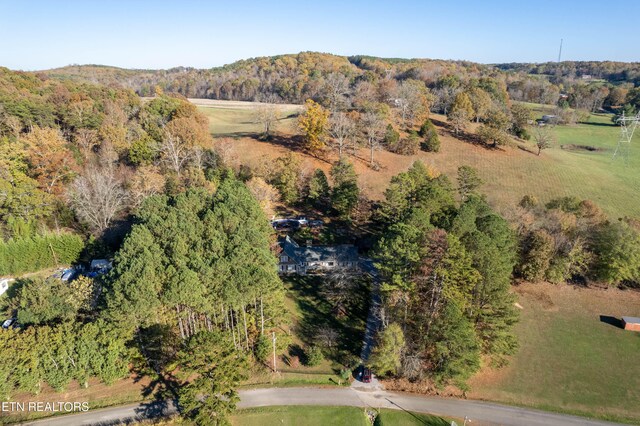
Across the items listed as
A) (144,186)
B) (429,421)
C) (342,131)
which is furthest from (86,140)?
(429,421)

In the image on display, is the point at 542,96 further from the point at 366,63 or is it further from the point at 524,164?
the point at 524,164

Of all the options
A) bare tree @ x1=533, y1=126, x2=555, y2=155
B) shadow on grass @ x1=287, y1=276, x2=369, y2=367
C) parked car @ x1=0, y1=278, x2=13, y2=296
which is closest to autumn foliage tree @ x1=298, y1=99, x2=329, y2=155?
shadow on grass @ x1=287, y1=276, x2=369, y2=367

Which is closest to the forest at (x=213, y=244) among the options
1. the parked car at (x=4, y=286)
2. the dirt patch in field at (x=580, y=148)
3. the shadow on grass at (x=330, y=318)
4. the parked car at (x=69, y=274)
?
the parked car at (x=4, y=286)

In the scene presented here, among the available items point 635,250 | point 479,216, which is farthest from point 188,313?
point 635,250

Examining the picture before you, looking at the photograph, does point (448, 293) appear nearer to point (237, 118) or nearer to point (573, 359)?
point (573, 359)

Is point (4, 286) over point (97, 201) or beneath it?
beneath

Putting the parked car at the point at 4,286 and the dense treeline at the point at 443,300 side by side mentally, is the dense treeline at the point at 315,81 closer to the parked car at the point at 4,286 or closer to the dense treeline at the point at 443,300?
the dense treeline at the point at 443,300

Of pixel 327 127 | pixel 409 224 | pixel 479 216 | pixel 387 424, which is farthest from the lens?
pixel 327 127
